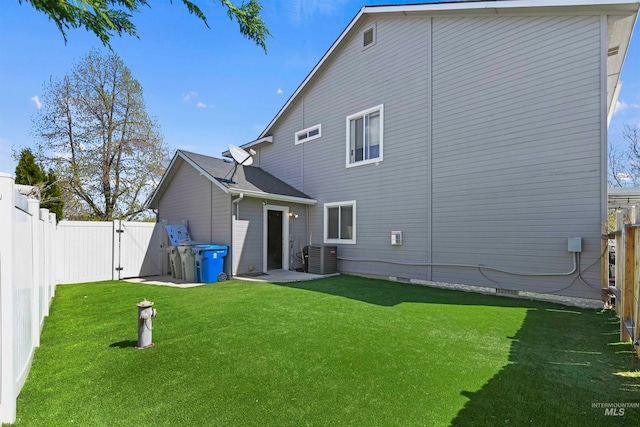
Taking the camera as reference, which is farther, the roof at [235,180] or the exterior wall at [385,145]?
the roof at [235,180]

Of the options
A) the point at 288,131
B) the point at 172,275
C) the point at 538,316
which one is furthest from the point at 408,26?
the point at 172,275

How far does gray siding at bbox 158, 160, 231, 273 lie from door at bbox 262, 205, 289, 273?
1694 mm

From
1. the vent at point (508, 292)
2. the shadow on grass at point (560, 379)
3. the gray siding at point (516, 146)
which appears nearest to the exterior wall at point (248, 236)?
the gray siding at point (516, 146)

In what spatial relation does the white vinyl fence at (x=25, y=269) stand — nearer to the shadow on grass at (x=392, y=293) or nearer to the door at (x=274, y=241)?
the shadow on grass at (x=392, y=293)

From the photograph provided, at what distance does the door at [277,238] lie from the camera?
414 inches

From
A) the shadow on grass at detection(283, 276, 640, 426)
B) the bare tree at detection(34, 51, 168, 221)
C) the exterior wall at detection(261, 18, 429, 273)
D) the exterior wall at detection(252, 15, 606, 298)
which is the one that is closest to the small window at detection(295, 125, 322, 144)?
the exterior wall at detection(261, 18, 429, 273)

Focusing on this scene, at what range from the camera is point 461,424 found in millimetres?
2135

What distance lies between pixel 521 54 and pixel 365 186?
4935mm

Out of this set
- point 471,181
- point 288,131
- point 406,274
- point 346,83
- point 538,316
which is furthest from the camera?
point 288,131

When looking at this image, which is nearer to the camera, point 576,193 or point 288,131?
point 576,193

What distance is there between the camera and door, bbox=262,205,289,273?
1052 centimetres

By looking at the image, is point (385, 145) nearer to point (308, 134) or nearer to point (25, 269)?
point (308, 134)

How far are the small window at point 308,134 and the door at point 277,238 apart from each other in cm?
291

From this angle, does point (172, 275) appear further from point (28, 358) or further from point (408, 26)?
point (408, 26)
